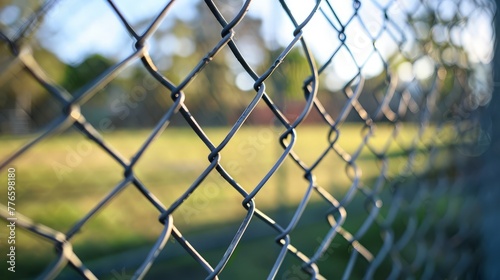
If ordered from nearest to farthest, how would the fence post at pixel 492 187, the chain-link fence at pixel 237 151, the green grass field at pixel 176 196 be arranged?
the chain-link fence at pixel 237 151, the fence post at pixel 492 187, the green grass field at pixel 176 196

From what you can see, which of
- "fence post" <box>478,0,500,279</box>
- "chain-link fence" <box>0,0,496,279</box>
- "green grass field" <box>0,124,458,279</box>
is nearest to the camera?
"chain-link fence" <box>0,0,496,279</box>

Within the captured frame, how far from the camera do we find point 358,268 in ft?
8.11

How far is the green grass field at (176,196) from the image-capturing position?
2.68m

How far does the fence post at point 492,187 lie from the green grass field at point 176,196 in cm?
29

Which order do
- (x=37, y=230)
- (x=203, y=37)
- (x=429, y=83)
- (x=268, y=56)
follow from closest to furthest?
(x=37, y=230) < (x=429, y=83) < (x=268, y=56) < (x=203, y=37)

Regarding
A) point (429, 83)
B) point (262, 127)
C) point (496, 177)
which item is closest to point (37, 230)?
point (429, 83)

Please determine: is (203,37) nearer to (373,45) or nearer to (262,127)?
(262,127)

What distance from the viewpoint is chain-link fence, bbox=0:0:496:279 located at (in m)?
0.58

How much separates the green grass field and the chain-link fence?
19 mm

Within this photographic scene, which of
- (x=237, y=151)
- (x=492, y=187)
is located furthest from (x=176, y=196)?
(x=492, y=187)

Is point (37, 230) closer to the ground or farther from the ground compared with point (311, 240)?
closer to the ground

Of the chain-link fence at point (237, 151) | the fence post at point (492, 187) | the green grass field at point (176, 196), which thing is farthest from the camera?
the green grass field at point (176, 196)

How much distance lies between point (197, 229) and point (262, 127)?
1109 mm

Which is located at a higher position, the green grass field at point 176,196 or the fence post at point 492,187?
the green grass field at point 176,196
